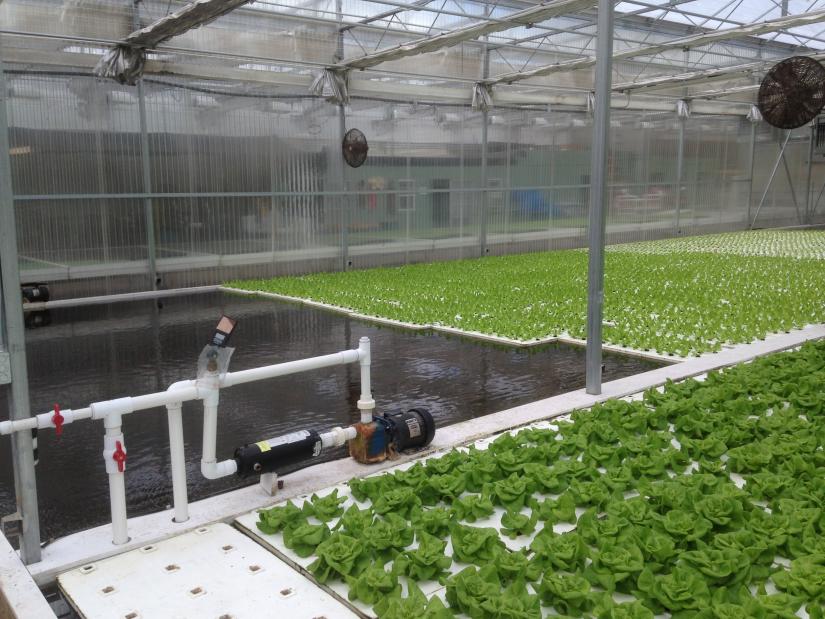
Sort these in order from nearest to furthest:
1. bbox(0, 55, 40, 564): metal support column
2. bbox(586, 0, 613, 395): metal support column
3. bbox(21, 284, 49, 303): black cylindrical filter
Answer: bbox(0, 55, 40, 564): metal support column → bbox(586, 0, 613, 395): metal support column → bbox(21, 284, 49, 303): black cylindrical filter

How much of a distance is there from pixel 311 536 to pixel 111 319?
846cm

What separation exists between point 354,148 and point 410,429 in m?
11.7

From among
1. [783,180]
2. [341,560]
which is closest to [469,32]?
[341,560]

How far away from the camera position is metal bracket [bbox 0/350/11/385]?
137 inches

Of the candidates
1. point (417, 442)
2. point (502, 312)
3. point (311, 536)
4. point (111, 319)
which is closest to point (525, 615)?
point (311, 536)

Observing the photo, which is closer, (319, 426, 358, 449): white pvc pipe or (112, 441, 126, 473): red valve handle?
(112, 441, 126, 473): red valve handle

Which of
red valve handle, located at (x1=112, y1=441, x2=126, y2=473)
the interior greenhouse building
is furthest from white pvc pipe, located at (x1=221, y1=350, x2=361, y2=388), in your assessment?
red valve handle, located at (x1=112, y1=441, x2=126, y2=473)

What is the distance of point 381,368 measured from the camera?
7.83 m

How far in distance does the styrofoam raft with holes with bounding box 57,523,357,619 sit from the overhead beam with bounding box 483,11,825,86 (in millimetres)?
14475

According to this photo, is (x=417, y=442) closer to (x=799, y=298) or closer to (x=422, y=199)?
(x=799, y=298)

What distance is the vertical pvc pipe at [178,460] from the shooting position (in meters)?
3.94

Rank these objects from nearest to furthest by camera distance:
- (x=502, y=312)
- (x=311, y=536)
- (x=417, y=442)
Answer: (x=311, y=536) < (x=417, y=442) < (x=502, y=312)

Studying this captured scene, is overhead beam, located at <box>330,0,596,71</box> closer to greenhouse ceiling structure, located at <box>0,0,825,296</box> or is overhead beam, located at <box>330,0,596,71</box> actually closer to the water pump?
greenhouse ceiling structure, located at <box>0,0,825,296</box>

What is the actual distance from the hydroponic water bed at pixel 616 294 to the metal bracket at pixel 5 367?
20.8ft
